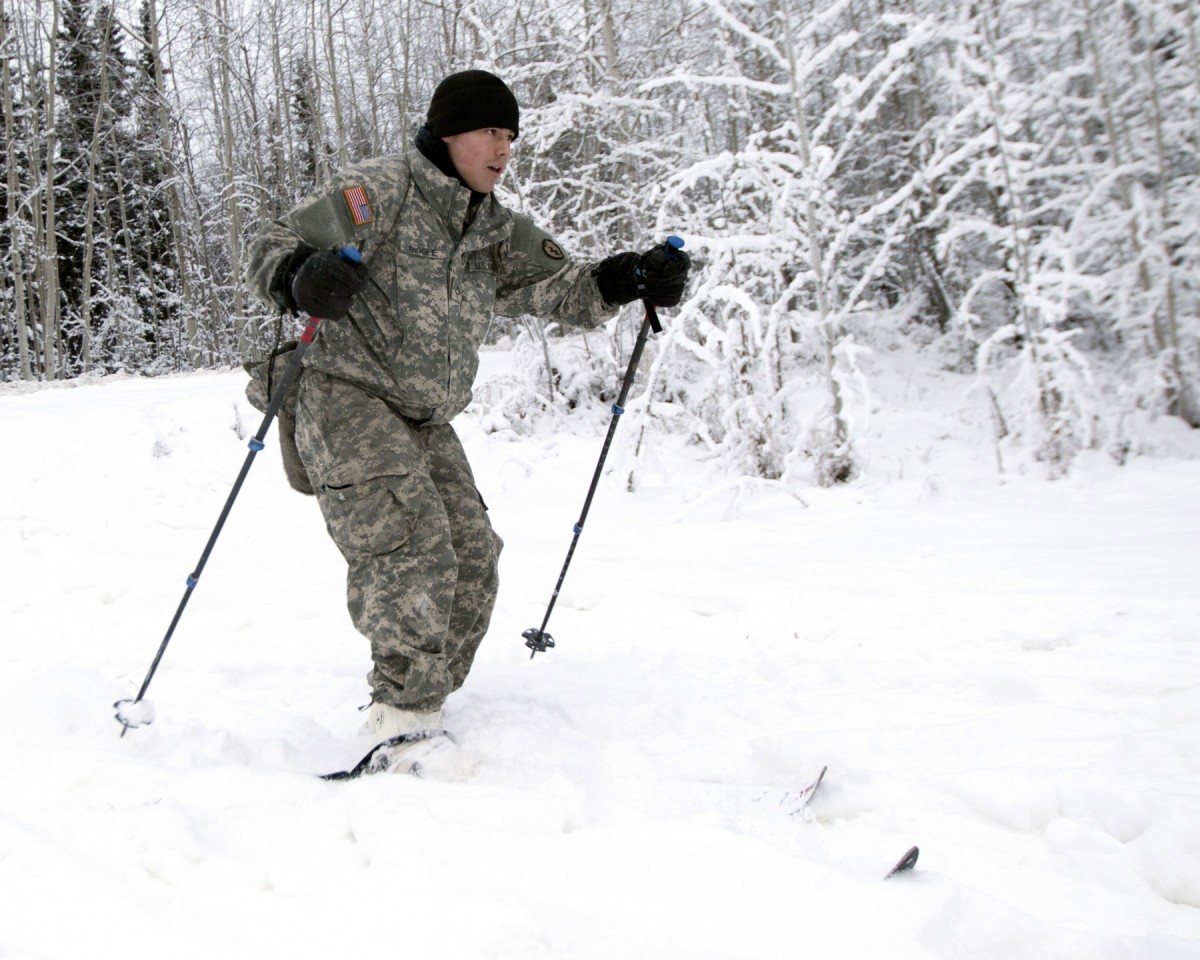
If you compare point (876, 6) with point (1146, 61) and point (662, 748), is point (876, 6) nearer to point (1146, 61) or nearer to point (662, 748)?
point (1146, 61)

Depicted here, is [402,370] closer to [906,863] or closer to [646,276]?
[646,276]

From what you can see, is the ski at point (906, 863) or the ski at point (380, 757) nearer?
the ski at point (906, 863)

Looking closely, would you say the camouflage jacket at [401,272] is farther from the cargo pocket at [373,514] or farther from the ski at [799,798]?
the ski at [799,798]

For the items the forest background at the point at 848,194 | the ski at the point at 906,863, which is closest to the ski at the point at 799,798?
the ski at the point at 906,863

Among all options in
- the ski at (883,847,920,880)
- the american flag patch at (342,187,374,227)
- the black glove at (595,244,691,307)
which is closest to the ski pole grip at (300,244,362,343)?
the american flag patch at (342,187,374,227)

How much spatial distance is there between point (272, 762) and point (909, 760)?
5.77 feet

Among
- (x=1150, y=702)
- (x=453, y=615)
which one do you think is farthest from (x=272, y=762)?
(x=1150, y=702)

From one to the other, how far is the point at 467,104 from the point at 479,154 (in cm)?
14

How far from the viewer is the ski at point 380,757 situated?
2.35 metres

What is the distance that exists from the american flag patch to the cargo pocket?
731 mm

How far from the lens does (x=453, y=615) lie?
2873mm

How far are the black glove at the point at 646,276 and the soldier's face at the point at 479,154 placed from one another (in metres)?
0.54

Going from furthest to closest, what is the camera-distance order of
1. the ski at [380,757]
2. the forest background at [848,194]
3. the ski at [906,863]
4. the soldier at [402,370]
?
the forest background at [848,194]
the soldier at [402,370]
the ski at [380,757]
the ski at [906,863]

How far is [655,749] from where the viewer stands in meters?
2.59
